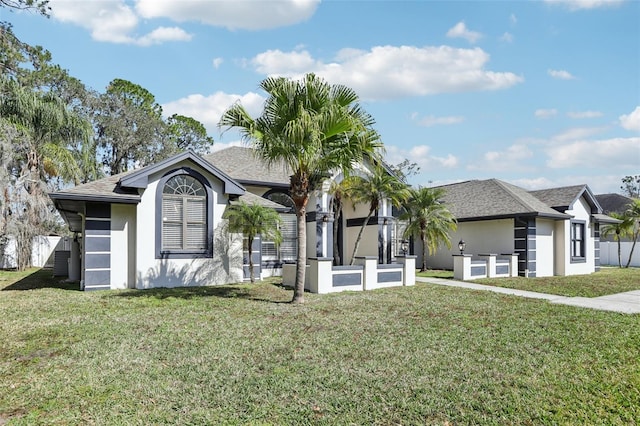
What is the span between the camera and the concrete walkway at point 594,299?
10742mm

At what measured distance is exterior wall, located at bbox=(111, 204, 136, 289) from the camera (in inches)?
495

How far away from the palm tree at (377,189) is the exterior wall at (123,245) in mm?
8182

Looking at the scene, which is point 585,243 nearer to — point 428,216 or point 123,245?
point 428,216

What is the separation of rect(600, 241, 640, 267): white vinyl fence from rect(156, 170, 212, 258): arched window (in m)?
29.7

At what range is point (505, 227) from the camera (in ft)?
64.3

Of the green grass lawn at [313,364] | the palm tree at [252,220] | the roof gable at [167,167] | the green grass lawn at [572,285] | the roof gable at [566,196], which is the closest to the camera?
the green grass lawn at [313,364]

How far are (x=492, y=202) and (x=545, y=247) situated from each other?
10.4 ft

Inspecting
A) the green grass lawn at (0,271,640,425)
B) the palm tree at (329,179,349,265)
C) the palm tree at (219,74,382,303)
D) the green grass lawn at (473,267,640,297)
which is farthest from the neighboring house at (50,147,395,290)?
the green grass lawn at (473,267,640,297)

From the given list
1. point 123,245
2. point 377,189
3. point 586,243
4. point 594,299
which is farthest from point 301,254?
point 586,243

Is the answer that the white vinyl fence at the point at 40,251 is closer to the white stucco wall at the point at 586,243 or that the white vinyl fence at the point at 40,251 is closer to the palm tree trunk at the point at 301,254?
the palm tree trunk at the point at 301,254

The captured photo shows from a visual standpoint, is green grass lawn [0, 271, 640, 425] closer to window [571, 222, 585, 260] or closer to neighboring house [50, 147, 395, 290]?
neighboring house [50, 147, 395, 290]

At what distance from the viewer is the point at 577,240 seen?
21328mm

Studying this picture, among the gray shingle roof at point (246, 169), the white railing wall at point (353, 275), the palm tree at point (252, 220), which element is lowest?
the white railing wall at point (353, 275)

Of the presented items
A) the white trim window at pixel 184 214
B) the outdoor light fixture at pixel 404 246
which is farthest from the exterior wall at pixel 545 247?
the white trim window at pixel 184 214
